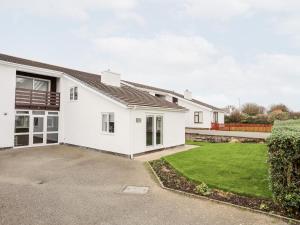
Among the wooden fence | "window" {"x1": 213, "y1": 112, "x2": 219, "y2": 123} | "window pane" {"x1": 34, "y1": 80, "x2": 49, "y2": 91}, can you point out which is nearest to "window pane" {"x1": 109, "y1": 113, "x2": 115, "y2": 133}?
"window pane" {"x1": 34, "y1": 80, "x2": 49, "y2": 91}

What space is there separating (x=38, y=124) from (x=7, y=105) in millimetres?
2527

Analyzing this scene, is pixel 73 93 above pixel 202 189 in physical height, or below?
above

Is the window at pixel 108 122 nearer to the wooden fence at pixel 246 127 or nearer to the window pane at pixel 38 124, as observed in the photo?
the window pane at pixel 38 124

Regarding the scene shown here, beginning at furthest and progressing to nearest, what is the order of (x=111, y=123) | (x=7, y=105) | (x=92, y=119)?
1. (x=92, y=119)
2. (x=7, y=105)
3. (x=111, y=123)

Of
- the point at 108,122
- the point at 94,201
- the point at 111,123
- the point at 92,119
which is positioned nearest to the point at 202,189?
the point at 94,201

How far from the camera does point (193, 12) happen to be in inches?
572

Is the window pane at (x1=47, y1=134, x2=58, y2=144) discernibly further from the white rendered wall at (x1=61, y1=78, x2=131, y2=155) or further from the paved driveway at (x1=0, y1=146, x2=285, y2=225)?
the paved driveway at (x1=0, y1=146, x2=285, y2=225)

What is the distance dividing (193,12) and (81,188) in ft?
40.5

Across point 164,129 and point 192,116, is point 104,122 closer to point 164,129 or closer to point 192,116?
point 164,129

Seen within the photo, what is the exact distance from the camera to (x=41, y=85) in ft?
59.7

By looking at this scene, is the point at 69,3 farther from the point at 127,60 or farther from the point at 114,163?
the point at 127,60

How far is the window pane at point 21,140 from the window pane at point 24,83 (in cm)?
369

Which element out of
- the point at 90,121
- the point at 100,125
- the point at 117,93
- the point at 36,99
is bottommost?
the point at 100,125

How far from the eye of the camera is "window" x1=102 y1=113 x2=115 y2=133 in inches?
573
